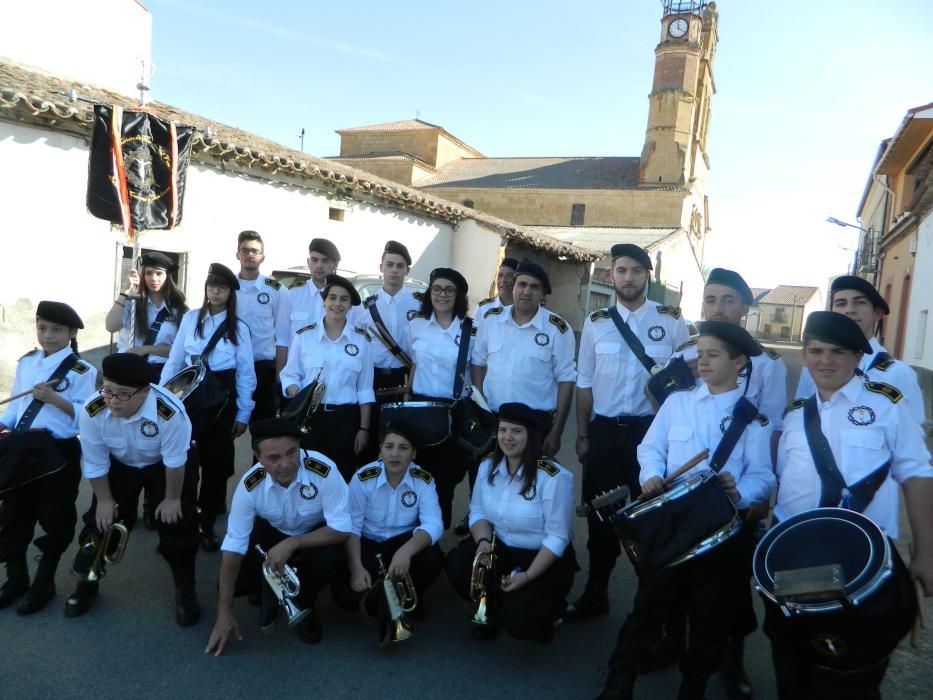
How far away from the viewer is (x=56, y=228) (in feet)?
29.0

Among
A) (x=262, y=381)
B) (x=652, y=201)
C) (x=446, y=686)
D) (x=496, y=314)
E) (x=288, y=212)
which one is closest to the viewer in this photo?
(x=446, y=686)

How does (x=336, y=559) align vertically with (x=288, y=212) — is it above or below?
below

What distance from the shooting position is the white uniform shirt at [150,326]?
482cm

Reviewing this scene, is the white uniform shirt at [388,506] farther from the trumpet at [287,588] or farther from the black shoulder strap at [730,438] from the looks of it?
the black shoulder strap at [730,438]

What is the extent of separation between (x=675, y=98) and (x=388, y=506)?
147 feet

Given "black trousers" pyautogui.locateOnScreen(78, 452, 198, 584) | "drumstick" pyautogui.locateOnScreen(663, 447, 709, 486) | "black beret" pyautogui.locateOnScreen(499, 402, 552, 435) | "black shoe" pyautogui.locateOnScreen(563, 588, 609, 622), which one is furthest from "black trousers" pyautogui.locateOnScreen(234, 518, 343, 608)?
"drumstick" pyautogui.locateOnScreen(663, 447, 709, 486)

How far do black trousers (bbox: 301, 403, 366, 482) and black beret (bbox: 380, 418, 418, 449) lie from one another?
55 cm

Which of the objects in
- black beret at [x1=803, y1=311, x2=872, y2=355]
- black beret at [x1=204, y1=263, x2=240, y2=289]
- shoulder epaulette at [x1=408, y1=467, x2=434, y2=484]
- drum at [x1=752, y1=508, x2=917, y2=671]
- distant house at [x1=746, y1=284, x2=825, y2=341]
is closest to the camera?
drum at [x1=752, y1=508, x2=917, y2=671]

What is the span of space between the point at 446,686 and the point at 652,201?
42171mm

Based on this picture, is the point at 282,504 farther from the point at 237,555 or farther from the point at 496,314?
the point at 496,314

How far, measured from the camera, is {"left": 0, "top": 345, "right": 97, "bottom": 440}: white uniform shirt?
3652 millimetres

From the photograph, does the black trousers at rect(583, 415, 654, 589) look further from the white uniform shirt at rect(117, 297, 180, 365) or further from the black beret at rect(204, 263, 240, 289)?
the white uniform shirt at rect(117, 297, 180, 365)

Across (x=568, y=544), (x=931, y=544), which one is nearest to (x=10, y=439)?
(x=568, y=544)

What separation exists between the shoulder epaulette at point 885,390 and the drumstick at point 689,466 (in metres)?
0.65
